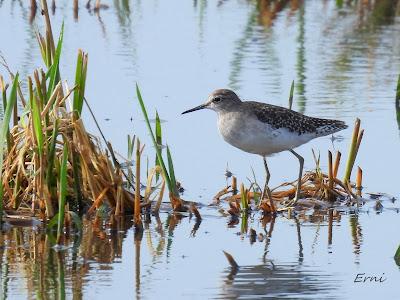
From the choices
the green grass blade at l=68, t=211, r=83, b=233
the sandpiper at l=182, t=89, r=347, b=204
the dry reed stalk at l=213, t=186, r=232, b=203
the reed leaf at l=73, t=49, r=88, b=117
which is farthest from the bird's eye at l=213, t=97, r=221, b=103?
the green grass blade at l=68, t=211, r=83, b=233

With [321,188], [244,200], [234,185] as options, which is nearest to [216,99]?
[234,185]

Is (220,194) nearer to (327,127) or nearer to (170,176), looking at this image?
(170,176)

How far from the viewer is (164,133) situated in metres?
12.4

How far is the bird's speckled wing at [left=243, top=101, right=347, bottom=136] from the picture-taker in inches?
422

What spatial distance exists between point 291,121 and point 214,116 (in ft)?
9.07

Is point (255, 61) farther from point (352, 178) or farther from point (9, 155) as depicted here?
point (9, 155)

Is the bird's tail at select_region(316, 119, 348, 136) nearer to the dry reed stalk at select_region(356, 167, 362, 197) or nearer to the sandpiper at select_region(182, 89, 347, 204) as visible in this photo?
the sandpiper at select_region(182, 89, 347, 204)

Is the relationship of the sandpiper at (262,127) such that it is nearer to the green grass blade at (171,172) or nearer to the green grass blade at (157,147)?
the green grass blade at (171,172)

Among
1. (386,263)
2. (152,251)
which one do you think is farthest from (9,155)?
(386,263)

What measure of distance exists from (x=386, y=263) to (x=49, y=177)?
2539mm

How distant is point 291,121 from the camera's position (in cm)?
1082

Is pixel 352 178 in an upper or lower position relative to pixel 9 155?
lower

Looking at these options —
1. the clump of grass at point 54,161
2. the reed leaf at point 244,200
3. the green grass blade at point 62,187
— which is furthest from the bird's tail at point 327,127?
the green grass blade at point 62,187

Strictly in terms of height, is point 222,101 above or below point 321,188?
above
